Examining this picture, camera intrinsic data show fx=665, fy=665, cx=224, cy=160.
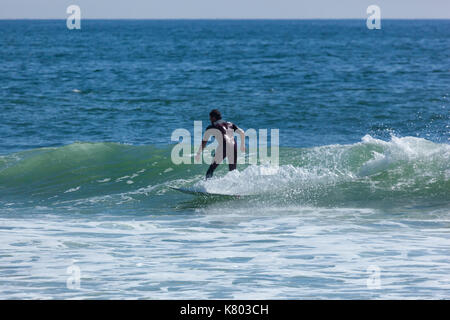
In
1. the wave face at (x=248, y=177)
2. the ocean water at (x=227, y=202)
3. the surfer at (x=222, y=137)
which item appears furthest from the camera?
the wave face at (x=248, y=177)

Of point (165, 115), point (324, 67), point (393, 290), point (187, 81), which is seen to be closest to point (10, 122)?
point (165, 115)

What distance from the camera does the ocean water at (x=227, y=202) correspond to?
866 centimetres

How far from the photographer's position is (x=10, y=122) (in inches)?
1013

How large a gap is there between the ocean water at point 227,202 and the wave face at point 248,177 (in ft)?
0.17

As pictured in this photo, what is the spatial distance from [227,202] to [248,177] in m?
1.10

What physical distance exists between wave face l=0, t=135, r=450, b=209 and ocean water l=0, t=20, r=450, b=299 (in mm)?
53

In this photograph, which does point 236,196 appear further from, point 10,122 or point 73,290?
point 10,122

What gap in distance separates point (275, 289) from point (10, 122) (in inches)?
783

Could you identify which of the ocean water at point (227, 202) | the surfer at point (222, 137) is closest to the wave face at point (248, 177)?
the ocean water at point (227, 202)

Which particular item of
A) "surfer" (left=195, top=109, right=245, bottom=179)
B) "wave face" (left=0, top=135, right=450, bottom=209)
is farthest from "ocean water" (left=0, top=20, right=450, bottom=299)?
"surfer" (left=195, top=109, right=245, bottom=179)

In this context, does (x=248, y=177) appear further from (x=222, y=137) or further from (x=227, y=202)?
(x=222, y=137)

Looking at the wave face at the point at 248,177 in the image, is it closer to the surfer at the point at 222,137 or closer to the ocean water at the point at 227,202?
the ocean water at the point at 227,202

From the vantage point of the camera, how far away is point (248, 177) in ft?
46.8

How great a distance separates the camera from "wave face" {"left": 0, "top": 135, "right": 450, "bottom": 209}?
1395 cm
